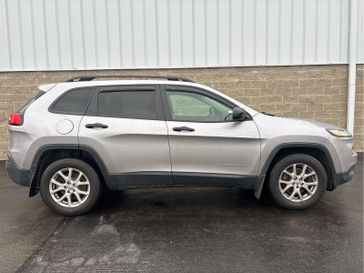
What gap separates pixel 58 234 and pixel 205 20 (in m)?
6.02

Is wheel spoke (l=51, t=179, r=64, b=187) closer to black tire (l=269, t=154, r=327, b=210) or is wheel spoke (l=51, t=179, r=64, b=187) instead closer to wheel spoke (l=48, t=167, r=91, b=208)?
wheel spoke (l=48, t=167, r=91, b=208)

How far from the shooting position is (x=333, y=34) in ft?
28.7

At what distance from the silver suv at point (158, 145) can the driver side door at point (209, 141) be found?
13 mm

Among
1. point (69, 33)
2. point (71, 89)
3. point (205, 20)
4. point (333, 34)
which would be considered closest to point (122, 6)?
point (69, 33)

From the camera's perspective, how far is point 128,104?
16.0 feet

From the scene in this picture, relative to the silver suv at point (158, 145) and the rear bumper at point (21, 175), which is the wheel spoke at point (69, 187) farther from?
the rear bumper at point (21, 175)

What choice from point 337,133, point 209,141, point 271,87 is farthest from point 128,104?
point 271,87

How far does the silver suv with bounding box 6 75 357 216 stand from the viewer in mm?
4730

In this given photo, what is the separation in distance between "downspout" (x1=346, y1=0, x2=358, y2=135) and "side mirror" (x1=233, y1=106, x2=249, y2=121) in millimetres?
5141

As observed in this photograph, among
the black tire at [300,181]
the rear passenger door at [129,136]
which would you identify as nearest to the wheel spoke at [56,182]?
→ the rear passenger door at [129,136]

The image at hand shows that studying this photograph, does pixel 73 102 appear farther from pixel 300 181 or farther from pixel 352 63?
pixel 352 63

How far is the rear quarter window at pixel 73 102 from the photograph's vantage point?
482 cm

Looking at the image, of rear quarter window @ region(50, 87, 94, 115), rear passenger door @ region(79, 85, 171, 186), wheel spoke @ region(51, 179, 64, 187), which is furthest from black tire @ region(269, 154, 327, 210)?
wheel spoke @ region(51, 179, 64, 187)

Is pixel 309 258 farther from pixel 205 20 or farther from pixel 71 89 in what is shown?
pixel 205 20
